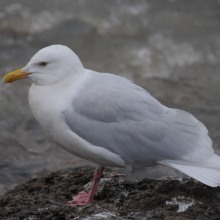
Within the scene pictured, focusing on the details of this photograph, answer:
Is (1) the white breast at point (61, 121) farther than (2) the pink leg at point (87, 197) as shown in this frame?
No

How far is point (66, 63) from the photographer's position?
404 centimetres

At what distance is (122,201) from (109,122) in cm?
85

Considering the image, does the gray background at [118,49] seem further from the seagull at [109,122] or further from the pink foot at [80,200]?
the seagull at [109,122]

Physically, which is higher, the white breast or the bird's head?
the bird's head

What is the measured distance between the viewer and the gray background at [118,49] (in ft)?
24.3

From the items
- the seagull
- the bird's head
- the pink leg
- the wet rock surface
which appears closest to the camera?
the wet rock surface

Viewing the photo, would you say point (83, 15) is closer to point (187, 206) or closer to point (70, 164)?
point (70, 164)

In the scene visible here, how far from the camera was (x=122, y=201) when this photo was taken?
409 cm

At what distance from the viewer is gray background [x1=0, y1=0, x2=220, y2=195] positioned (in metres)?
7.40

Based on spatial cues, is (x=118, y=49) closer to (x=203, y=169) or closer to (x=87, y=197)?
(x=87, y=197)

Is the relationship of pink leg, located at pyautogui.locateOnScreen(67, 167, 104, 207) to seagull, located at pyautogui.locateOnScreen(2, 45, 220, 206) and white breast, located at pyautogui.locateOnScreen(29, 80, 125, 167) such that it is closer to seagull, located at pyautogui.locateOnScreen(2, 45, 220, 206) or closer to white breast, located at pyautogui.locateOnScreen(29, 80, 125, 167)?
seagull, located at pyautogui.locateOnScreen(2, 45, 220, 206)

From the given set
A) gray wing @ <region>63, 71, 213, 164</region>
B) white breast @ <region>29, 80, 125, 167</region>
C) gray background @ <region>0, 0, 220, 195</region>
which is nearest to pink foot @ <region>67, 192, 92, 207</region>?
white breast @ <region>29, 80, 125, 167</region>

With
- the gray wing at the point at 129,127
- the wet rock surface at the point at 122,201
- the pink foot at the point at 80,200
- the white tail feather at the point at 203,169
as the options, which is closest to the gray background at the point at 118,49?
the wet rock surface at the point at 122,201

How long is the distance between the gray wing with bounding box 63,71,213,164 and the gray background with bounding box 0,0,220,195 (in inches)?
102
